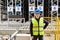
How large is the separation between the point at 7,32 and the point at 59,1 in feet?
17.3

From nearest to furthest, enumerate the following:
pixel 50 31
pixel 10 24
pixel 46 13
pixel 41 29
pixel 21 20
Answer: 1. pixel 41 29
2. pixel 50 31
3. pixel 10 24
4. pixel 21 20
5. pixel 46 13

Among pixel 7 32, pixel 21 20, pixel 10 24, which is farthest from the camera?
pixel 21 20

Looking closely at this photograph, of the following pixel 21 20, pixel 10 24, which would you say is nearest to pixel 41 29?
pixel 10 24

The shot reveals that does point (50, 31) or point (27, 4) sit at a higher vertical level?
point (27, 4)

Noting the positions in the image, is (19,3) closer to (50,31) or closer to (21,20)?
(21,20)

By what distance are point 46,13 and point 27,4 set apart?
1.60m

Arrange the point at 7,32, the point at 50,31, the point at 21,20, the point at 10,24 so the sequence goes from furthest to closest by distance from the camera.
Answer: the point at 21,20 → the point at 10,24 → the point at 7,32 → the point at 50,31

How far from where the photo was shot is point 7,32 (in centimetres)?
1405

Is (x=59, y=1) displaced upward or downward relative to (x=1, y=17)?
upward

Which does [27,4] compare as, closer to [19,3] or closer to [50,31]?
[19,3]

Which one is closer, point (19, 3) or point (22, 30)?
point (22, 30)

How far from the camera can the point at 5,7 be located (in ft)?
60.2

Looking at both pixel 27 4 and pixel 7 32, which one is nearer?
pixel 7 32

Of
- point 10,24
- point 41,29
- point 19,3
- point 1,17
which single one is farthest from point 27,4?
point 41,29
